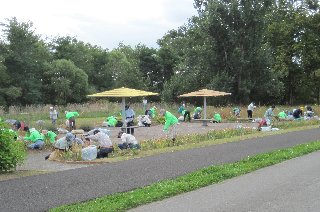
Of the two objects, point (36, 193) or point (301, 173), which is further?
point (301, 173)

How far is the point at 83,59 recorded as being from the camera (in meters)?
74.4

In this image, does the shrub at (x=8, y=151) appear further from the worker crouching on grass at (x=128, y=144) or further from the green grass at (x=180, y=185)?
the worker crouching on grass at (x=128, y=144)

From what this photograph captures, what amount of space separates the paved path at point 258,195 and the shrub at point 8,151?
5248mm

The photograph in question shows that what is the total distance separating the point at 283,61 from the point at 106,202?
58.8 m

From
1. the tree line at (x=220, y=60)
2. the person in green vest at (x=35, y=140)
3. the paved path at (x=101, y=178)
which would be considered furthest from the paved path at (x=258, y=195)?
the tree line at (x=220, y=60)

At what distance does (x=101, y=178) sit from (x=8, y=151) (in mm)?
2815

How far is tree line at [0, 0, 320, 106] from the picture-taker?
5678cm

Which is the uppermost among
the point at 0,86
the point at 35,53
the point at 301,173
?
the point at 35,53

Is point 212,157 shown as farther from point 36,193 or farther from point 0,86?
point 0,86

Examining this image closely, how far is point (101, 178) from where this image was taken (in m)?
11.5

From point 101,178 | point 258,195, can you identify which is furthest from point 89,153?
point 258,195

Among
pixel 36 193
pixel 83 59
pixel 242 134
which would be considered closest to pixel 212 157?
pixel 36 193

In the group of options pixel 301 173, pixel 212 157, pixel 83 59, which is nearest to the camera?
pixel 301 173

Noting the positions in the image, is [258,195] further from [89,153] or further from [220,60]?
[220,60]
